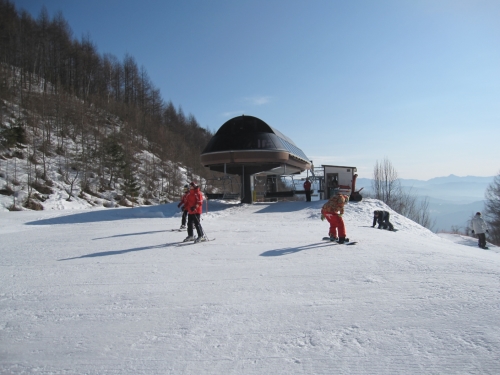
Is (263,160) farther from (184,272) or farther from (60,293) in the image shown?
(60,293)

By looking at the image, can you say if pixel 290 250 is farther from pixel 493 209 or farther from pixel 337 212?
pixel 493 209

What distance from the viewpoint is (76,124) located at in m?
45.3

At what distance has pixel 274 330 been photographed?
438cm

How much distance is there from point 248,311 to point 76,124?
4771cm

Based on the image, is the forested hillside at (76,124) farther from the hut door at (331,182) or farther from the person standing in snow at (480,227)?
the person standing in snow at (480,227)

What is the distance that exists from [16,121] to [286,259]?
38219 mm

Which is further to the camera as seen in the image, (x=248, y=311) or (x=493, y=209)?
(x=493, y=209)

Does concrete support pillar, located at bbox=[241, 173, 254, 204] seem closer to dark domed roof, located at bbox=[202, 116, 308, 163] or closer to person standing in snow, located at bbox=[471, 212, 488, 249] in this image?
dark domed roof, located at bbox=[202, 116, 308, 163]

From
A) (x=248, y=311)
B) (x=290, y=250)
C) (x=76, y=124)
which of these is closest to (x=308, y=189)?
(x=290, y=250)

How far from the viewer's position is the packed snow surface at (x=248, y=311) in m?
3.72

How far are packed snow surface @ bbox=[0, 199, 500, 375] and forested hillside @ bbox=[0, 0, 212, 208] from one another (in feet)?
78.0

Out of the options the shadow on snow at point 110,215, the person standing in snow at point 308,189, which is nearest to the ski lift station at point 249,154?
the person standing in snow at point 308,189

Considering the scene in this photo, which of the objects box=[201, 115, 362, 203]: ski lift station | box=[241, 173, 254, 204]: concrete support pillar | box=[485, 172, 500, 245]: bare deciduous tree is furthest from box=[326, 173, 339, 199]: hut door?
box=[485, 172, 500, 245]: bare deciduous tree

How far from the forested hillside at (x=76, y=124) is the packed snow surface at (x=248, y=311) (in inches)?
936
